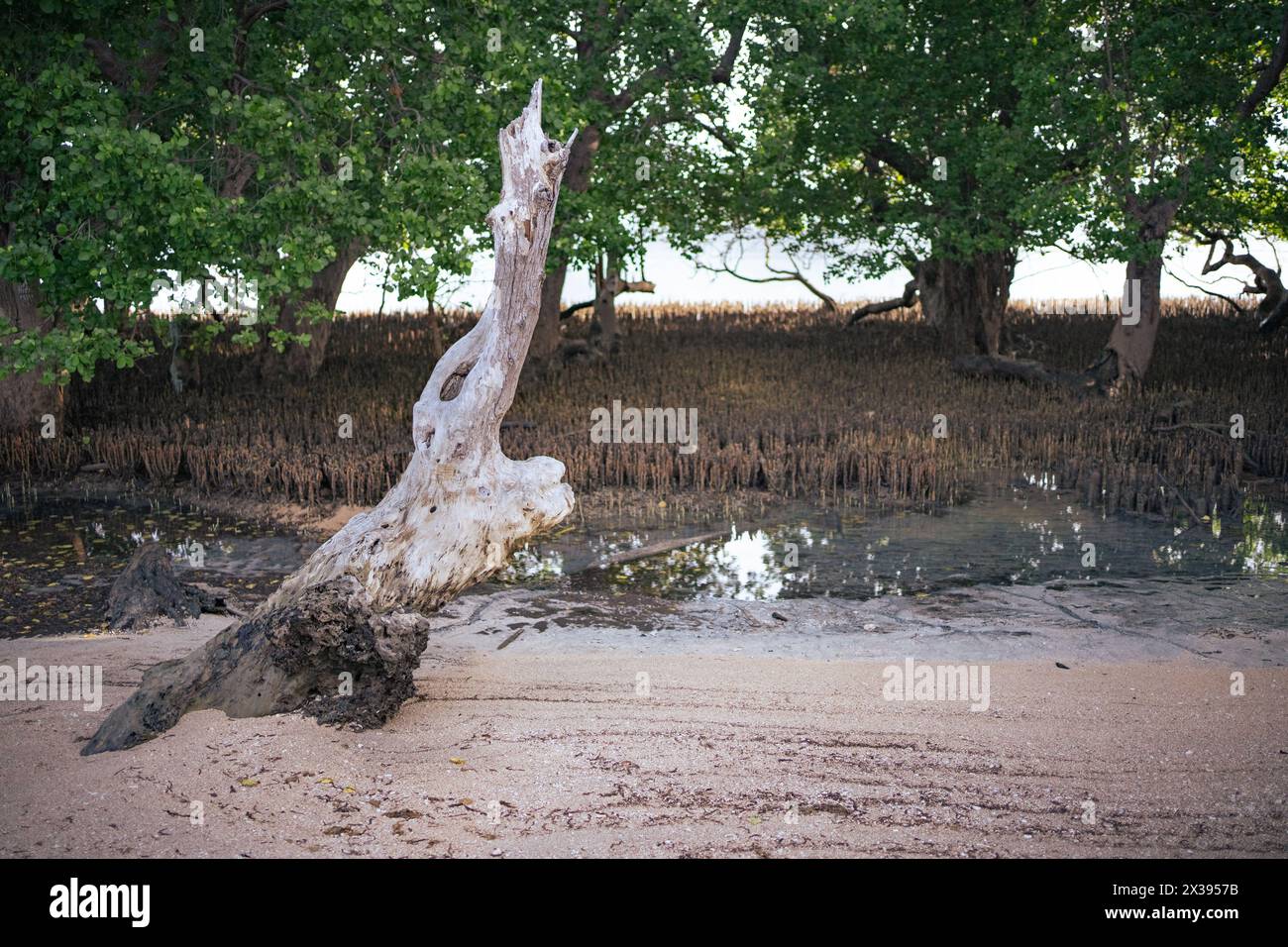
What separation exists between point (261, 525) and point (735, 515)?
4.94 m

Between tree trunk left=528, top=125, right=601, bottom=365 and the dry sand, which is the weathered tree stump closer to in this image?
the dry sand

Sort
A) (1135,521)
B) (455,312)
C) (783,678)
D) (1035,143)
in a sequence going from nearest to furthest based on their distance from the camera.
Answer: (783,678), (1135,521), (1035,143), (455,312)

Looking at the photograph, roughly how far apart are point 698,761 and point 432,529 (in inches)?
110

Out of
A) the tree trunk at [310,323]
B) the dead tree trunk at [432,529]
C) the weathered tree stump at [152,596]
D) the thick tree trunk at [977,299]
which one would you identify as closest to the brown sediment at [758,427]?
the tree trunk at [310,323]

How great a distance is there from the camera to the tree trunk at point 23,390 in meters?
15.8

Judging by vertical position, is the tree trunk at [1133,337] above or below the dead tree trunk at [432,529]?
above

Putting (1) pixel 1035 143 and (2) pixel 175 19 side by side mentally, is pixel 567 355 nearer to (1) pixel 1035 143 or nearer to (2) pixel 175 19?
(1) pixel 1035 143

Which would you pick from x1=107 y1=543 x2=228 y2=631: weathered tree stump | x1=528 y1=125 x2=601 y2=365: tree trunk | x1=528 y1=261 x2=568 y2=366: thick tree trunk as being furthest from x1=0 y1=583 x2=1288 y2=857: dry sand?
x1=528 y1=261 x2=568 y2=366: thick tree trunk

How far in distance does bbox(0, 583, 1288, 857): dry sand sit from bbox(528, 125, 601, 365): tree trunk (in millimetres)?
13338

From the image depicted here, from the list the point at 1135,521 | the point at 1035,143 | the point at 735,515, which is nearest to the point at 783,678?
the point at 735,515

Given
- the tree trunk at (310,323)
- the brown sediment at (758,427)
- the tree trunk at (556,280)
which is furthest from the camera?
the tree trunk at (310,323)

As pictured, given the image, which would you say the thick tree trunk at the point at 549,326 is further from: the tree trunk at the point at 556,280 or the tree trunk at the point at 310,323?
the tree trunk at the point at 310,323

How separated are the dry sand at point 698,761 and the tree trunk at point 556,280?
1334cm
